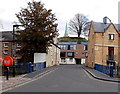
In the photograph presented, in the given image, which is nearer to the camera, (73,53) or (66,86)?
(66,86)

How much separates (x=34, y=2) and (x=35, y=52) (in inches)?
304

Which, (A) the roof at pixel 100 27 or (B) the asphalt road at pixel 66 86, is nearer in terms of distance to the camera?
(B) the asphalt road at pixel 66 86

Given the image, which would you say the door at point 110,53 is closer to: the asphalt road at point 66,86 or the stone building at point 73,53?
the asphalt road at point 66,86

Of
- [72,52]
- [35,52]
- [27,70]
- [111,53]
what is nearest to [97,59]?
[111,53]

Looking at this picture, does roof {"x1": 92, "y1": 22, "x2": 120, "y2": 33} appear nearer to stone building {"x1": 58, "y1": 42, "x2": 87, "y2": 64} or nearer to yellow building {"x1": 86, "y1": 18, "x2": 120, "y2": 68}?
yellow building {"x1": 86, "y1": 18, "x2": 120, "y2": 68}

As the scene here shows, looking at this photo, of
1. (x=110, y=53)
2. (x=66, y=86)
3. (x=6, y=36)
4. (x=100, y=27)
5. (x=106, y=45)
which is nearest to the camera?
(x=66, y=86)

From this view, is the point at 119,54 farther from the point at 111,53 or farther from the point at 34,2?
the point at 34,2

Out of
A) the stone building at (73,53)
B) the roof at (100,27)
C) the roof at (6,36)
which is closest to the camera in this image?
the roof at (100,27)

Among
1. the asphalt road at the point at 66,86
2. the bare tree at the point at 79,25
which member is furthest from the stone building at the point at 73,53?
Result: the asphalt road at the point at 66,86

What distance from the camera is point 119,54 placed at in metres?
41.5

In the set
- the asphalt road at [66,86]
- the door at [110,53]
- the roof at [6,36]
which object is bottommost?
the asphalt road at [66,86]

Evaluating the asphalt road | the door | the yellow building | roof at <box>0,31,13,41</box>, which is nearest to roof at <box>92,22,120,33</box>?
the yellow building

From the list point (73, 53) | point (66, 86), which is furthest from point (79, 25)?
point (66, 86)

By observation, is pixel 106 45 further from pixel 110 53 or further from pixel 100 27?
pixel 100 27
